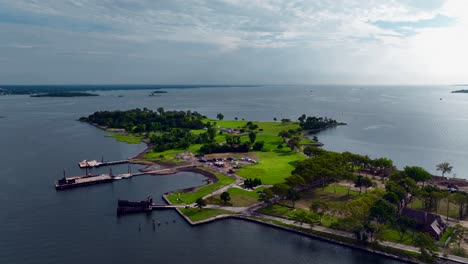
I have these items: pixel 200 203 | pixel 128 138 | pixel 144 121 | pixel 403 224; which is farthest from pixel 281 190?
pixel 144 121

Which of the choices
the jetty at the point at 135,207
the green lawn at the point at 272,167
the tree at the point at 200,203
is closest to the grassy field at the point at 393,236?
the green lawn at the point at 272,167

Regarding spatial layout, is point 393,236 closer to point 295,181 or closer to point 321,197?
point 321,197

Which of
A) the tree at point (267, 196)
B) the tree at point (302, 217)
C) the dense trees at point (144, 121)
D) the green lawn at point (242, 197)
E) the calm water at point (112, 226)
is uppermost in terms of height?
the dense trees at point (144, 121)

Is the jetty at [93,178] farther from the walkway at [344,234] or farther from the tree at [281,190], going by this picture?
the walkway at [344,234]

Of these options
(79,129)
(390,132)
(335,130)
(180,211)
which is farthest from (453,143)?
(79,129)

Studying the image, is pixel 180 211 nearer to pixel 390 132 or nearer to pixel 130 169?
pixel 130 169

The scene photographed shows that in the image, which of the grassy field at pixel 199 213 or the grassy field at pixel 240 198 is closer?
the grassy field at pixel 199 213
